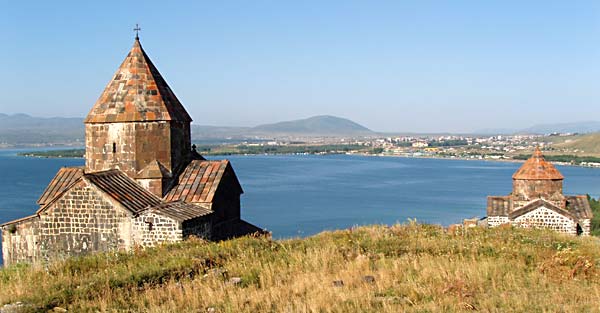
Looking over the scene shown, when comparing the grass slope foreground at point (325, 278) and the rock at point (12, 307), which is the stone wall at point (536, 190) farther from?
the rock at point (12, 307)

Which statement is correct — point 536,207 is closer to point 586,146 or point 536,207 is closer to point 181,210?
point 181,210

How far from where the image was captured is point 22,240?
10695 mm

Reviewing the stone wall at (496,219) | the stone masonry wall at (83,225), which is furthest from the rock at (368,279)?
the stone wall at (496,219)

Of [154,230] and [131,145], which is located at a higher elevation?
[131,145]

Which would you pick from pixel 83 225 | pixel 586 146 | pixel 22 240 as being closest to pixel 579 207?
pixel 83 225

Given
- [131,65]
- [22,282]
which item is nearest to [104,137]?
[131,65]

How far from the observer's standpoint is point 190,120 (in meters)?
12.4

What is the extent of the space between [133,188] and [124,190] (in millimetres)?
380

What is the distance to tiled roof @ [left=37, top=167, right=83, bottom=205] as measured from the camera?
11703mm

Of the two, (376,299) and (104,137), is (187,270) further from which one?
(104,137)

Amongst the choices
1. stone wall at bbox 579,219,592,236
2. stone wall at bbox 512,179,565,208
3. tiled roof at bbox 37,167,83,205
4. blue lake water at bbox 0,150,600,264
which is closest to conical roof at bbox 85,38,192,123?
tiled roof at bbox 37,167,83,205

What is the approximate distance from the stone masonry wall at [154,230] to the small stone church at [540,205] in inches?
463

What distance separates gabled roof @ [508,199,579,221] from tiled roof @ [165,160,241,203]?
418 inches

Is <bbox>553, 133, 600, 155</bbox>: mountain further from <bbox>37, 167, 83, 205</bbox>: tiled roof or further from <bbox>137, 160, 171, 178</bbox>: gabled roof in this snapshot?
<bbox>37, 167, 83, 205</bbox>: tiled roof
